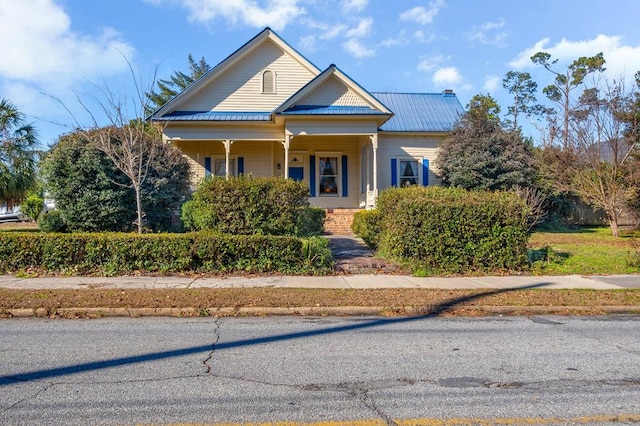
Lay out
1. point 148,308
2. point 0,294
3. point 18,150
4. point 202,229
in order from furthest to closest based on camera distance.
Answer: point 18,150, point 202,229, point 0,294, point 148,308

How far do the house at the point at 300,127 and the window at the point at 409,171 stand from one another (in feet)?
0.17

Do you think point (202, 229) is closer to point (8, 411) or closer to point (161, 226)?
point (161, 226)

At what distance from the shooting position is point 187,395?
427 centimetres

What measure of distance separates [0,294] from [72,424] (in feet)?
20.8

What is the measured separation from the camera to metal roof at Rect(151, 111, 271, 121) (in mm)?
21547

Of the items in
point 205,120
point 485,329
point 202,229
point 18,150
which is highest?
point 205,120

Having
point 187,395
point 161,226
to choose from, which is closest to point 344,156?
point 161,226

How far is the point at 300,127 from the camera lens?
70.0ft

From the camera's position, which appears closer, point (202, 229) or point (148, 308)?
point (148, 308)

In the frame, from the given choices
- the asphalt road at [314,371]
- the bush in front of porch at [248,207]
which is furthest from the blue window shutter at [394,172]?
the asphalt road at [314,371]

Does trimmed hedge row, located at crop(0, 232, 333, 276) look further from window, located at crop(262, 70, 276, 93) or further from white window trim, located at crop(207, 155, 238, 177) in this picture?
window, located at crop(262, 70, 276, 93)

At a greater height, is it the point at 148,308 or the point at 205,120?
the point at 205,120

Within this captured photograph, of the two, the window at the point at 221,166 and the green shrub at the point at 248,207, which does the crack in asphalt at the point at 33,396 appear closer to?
the green shrub at the point at 248,207

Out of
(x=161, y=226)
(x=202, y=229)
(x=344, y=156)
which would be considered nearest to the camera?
(x=202, y=229)
